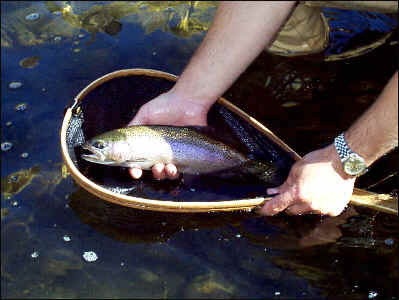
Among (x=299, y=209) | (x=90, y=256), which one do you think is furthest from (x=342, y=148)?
(x=90, y=256)

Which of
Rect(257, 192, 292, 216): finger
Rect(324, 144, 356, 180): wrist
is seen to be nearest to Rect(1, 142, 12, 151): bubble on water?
Rect(257, 192, 292, 216): finger

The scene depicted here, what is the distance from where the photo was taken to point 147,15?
407cm

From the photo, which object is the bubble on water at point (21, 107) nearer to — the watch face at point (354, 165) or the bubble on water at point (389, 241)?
the watch face at point (354, 165)

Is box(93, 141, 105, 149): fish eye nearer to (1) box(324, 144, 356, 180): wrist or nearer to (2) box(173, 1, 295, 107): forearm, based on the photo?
(2) box(173, 1, 295, 107): forearm

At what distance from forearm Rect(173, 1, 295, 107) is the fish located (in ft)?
0.88

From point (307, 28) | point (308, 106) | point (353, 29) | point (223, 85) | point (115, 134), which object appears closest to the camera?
point (115, 134)

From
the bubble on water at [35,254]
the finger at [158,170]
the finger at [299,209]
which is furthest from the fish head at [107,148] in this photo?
the finger at [299,209]

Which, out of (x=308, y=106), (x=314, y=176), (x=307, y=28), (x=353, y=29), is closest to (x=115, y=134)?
(x=314, y=176)

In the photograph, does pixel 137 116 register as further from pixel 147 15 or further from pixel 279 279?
pixel 147 15

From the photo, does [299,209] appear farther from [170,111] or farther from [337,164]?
[170,111]

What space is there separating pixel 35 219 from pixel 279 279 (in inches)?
54.5

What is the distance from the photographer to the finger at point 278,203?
221 cm

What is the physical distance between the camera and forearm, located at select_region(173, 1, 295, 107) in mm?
2523

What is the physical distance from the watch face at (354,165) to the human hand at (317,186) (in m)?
0.03
